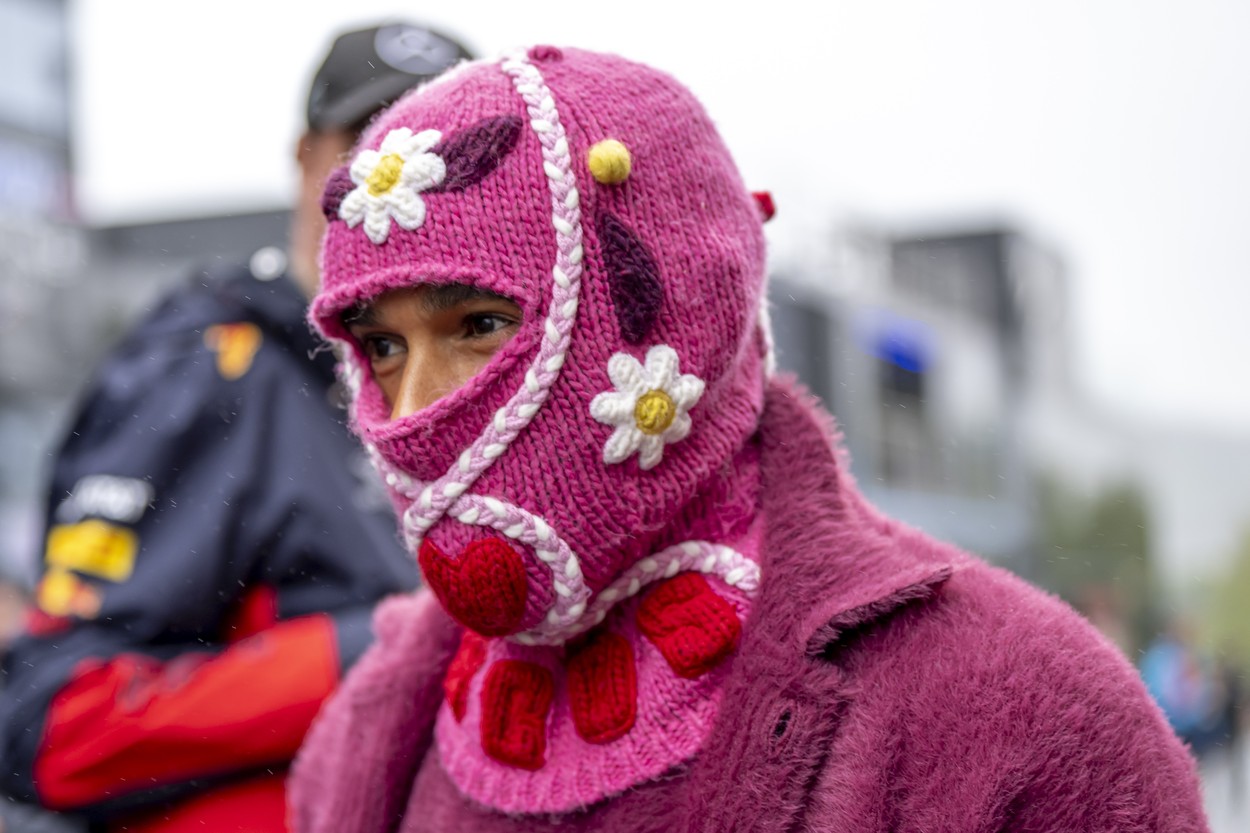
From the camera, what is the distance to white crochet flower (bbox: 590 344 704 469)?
1438 mm

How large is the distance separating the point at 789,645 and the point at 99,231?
30509 millimetres

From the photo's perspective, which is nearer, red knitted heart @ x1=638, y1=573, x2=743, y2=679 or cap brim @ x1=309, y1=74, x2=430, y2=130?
red knitted heart @ x1=638, y1=573, x2=743, y2=679

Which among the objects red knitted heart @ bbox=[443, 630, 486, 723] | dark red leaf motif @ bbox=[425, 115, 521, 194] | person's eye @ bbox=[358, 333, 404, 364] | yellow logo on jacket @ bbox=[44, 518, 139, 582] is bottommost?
yellow logo on jacket @ bbox=[44, 518, 139, 582]

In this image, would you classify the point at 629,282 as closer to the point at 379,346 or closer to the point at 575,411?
the point at 575,411

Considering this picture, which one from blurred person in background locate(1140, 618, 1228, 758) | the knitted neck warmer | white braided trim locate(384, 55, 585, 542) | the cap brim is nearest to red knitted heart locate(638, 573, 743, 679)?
the knitted neck warmer

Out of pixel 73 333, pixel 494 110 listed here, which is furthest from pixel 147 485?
pixel 73 333

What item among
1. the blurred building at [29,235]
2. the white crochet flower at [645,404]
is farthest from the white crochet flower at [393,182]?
the blurred building at [29,235]

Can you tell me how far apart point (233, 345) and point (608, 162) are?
1.17m

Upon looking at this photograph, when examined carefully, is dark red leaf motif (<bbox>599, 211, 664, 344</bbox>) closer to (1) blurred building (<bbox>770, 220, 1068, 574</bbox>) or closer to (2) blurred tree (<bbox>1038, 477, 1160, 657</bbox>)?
(2) blurred tree (<bbox>1038, 477, 1160, 657</bbox>)

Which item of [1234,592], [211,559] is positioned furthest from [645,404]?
[1234,592]

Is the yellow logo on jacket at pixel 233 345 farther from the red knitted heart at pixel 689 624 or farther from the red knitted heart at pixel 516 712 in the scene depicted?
the red knitted heart at pixel 689 624

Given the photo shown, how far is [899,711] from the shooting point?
4.45ft

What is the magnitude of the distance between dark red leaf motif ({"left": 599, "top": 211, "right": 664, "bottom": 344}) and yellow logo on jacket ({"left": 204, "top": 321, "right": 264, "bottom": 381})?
1.11 meters

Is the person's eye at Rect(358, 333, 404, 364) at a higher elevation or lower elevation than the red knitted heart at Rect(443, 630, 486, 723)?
higher
